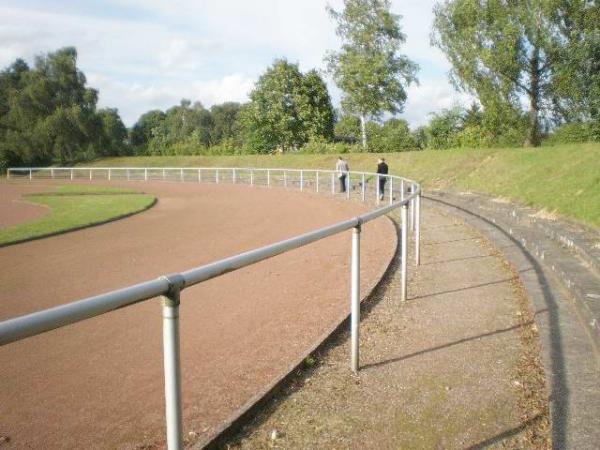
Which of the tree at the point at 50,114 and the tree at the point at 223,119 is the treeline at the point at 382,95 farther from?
the tree at the point at 223,119

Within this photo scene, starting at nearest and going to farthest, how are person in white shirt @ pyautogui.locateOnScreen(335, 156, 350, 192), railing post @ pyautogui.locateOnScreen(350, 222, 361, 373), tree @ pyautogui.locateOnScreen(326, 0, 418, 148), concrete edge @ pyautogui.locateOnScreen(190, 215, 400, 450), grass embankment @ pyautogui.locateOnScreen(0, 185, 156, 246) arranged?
concrete edge @ pyautogui.locateOnScreen(190, 215, 400, 450) < railing post @ pyautogui.locateOnScreen(350, 222, 361, 373) < grass embankment @ pyautogui.locateOnScreen(0, 185, 156, 246) < person in white shirt @ pyautogui.locateOnScreen(335, 156, 350, 192) < tree @ pyautogui.locateOnScreen(326, 0, 418, 148)

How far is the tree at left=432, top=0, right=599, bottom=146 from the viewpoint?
28.2 metres

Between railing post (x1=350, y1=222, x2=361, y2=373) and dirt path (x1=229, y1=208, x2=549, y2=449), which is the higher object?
railing post (x1=350, y1=222, x2=361, y2=373)

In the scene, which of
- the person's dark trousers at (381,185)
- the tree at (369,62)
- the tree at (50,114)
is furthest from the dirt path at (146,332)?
the tree at (50,114)

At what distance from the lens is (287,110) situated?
62344 mm

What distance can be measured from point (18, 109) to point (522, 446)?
6453 centimetres

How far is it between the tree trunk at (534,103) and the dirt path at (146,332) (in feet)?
69.5

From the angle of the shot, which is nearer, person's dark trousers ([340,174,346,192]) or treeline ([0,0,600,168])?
person's dark trousers ([340,174,346,192])

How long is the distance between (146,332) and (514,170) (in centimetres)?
1940

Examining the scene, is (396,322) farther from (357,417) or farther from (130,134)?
(130,134)

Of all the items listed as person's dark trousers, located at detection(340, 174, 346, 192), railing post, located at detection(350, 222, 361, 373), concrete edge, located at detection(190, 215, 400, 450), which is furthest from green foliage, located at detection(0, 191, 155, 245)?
railing post, located at detection(350, 222, 361, 373)

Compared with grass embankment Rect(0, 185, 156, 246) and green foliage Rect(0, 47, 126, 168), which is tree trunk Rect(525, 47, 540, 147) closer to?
grass embankment Rect(0, 185, 156, 246)

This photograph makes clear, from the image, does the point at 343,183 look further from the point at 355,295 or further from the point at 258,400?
the point at 258,400

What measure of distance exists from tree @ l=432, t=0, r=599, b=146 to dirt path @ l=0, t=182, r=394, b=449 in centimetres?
2010
